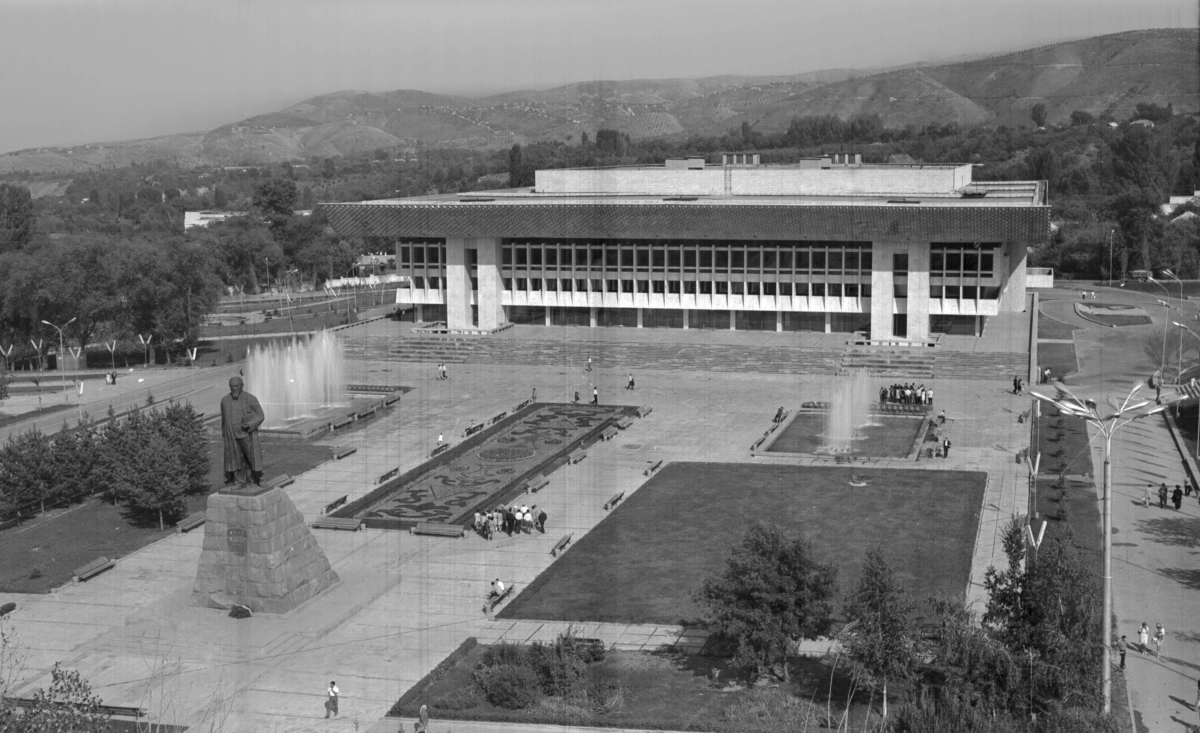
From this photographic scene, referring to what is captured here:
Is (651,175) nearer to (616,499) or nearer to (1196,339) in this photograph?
(1196,339)

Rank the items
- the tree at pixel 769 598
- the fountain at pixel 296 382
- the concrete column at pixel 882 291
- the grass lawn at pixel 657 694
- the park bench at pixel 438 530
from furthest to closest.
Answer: the concrete column at pixel 882 291 → the fountain at pixel 296 382 → the park bench at pixel 438 530 → the tree at pixel 769 598 → the grass lawn at pixel 657 694

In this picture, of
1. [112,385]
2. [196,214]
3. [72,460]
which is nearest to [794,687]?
[72,460]

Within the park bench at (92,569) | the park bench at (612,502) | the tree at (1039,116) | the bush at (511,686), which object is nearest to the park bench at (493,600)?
the bush at (511,686)

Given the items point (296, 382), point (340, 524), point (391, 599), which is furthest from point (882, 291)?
point (391, 599)

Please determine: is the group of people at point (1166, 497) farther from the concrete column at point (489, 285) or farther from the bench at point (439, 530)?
the concrete column at point (489, 285)

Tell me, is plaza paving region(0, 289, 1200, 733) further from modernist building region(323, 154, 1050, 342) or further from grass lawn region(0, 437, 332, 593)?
modernist building region(323, 154, 1050, 342)

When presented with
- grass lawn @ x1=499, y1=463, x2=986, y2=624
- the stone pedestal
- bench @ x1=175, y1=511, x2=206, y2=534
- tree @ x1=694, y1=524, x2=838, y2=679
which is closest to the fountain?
bench @ x1=175, y1=511, x2=206, y2=534

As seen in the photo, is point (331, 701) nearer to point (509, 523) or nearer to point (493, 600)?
point (493, 600)
